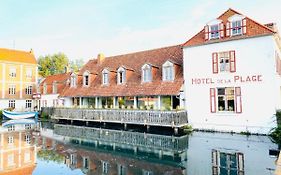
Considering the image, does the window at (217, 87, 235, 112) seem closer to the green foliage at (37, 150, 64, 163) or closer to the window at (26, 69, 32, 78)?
the green foliage at (37, 150, 64, 163)

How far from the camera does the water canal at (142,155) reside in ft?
29.8

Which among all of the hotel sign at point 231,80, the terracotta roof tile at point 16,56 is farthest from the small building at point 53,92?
the hotel sign at point 231,80

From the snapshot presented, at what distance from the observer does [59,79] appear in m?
37.0

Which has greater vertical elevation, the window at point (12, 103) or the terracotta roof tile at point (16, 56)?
the terracotta roof tile at point (16, 56)

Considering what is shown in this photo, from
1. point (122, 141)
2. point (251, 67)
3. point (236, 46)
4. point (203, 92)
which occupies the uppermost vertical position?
point (236, 46)

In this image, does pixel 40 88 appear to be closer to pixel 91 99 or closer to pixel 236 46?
pixel 91 99

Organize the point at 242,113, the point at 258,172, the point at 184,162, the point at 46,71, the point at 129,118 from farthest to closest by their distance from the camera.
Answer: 1. the point at 46,71
2. the point at 129,118
3. the point at 242,113
4. the point at 184,162
5. the point at 258,172

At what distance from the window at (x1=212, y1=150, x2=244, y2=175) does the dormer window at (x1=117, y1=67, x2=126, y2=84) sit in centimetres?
1346

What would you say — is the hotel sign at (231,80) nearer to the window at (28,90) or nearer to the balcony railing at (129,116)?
the balcony railing at (129,116)

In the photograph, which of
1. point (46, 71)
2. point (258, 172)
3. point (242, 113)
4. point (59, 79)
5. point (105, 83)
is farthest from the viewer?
point (46, 71)

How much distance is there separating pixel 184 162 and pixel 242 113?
836 cm

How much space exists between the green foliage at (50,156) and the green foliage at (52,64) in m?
47.8

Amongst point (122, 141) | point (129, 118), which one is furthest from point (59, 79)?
point (122, 141)

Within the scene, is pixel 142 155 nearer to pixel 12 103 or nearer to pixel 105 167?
pixel 105 167
